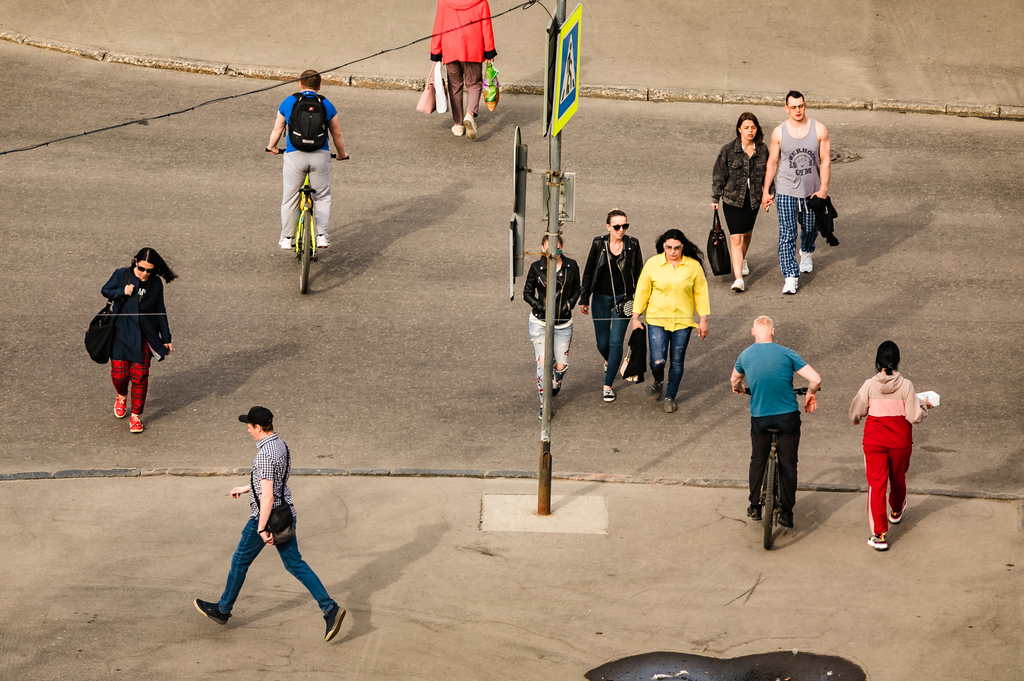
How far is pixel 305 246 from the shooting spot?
44.4ft

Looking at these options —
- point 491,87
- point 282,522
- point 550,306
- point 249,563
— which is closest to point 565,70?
point 550,306

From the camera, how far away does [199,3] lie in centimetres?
2059

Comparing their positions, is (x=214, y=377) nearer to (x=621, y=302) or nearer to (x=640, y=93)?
(x=621, y=302)

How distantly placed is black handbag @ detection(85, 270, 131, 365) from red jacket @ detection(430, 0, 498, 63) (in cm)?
652

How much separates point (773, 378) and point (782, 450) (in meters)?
0.57

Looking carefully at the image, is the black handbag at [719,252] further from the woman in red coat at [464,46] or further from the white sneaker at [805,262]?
the woman in red coat at [464,46]

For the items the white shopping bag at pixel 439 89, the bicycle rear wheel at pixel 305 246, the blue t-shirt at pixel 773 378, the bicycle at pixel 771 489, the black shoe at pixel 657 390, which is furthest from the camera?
the white shopping bag at pixel 439 89

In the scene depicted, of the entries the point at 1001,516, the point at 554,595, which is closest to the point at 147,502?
the point at 554,595

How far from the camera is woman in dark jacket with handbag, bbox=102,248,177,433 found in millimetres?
11492

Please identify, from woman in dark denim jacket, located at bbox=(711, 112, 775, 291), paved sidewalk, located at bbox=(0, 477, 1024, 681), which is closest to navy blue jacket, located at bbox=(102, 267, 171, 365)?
paved sidewalk, located at bbox=(0, 477, 1024, 681)

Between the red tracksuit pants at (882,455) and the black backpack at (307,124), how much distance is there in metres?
6.66

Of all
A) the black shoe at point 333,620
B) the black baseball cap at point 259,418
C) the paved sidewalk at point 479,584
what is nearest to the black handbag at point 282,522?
the black baseball cap at point 259,418

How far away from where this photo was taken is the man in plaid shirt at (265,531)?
8.82 m

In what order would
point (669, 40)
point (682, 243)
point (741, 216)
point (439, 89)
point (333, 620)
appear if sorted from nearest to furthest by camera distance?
point (333, 620)
point (682, 243)
point (741, 216)
point (439, 89)
point (669, 40)
